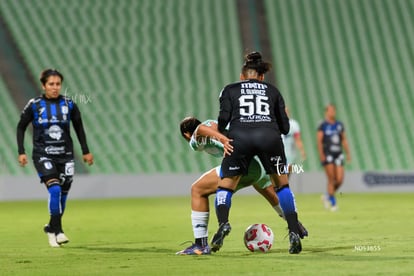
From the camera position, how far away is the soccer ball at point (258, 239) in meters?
8.56

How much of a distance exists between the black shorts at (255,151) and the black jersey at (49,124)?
2.58 metres

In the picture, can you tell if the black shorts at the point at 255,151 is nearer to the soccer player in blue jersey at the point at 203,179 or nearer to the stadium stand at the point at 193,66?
the soccer player in blue jersey at the point at 203,179

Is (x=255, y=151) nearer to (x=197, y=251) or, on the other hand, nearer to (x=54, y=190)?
(x=197, y=251)

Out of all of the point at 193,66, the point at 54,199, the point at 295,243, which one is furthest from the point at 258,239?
the point at 193,66

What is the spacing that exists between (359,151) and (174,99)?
18.2 ft

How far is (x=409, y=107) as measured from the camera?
28.0m

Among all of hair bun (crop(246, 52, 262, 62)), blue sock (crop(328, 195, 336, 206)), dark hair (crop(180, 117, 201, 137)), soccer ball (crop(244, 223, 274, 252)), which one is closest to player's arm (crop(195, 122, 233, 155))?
dark hair (crop(180, 117, 201, 137))

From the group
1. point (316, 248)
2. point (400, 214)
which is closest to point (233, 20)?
point (400, 214)

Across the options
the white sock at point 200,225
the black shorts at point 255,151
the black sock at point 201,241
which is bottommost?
the black sock at point 201,241

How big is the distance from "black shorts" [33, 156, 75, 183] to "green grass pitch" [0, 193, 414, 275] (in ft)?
2.51

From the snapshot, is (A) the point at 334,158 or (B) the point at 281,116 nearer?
(B) the point at 281,116

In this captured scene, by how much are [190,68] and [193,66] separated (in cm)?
17

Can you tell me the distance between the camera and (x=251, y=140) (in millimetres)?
8258

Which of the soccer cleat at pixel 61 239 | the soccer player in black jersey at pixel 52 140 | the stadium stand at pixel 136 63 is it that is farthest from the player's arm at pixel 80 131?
the stadium stand at pixel 136 63
